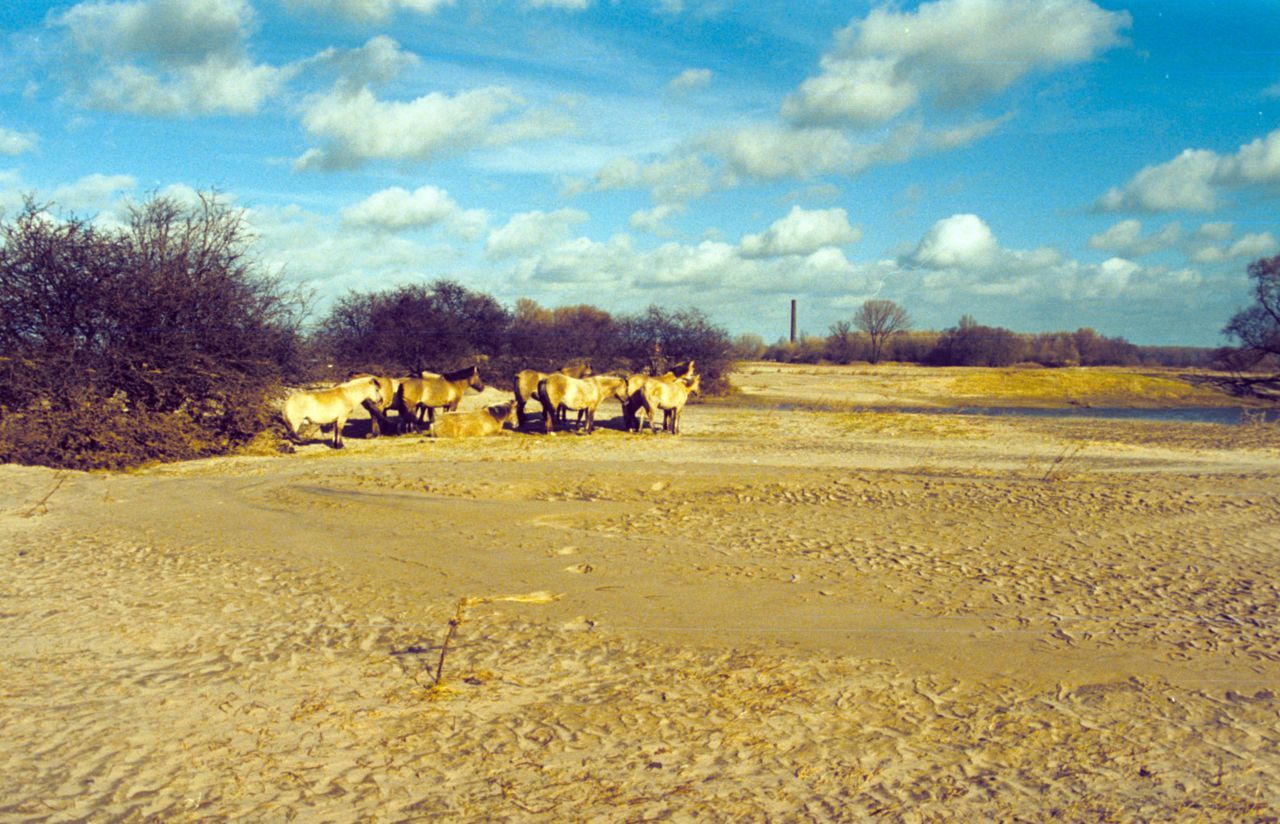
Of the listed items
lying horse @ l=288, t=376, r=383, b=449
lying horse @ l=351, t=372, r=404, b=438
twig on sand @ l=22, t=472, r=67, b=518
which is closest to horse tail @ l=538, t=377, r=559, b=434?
lying horse @ l=351, t=372, r=404, b=438

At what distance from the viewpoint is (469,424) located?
18891mm

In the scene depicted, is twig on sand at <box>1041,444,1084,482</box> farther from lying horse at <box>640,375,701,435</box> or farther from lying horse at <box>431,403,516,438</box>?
lying horse at <box>431,403,516,438</box>

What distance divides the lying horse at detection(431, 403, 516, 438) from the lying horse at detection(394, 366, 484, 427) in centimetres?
56

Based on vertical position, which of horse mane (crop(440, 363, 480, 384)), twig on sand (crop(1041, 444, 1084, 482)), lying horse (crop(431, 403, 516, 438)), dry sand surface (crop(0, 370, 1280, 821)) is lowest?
dry sand surface (crop(0, 370, 1280, 821))

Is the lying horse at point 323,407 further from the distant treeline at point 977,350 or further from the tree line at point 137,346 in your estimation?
the distant treeline at point 977,350

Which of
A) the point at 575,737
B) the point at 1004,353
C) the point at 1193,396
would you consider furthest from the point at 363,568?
the point at 1004,353

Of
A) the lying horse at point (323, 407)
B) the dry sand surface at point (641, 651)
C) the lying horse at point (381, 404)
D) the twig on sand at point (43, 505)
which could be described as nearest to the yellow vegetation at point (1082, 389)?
the lying horse at point (381, 404)

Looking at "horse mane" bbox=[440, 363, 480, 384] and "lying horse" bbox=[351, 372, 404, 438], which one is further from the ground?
"horse mane" bbox=[440, 363, 480, 384]

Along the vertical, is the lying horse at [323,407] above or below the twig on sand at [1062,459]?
above

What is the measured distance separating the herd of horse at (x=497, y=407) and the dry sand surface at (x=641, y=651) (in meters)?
6.39

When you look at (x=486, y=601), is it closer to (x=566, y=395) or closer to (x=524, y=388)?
(x=566, y=395)

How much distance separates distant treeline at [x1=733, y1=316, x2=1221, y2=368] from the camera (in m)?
69.8

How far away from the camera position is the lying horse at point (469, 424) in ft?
60.9

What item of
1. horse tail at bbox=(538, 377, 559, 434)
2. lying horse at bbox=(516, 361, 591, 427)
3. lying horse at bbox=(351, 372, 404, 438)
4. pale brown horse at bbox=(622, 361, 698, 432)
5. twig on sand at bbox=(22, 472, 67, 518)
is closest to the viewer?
twig on sand at bbox=(22, 472, 67, 518)
